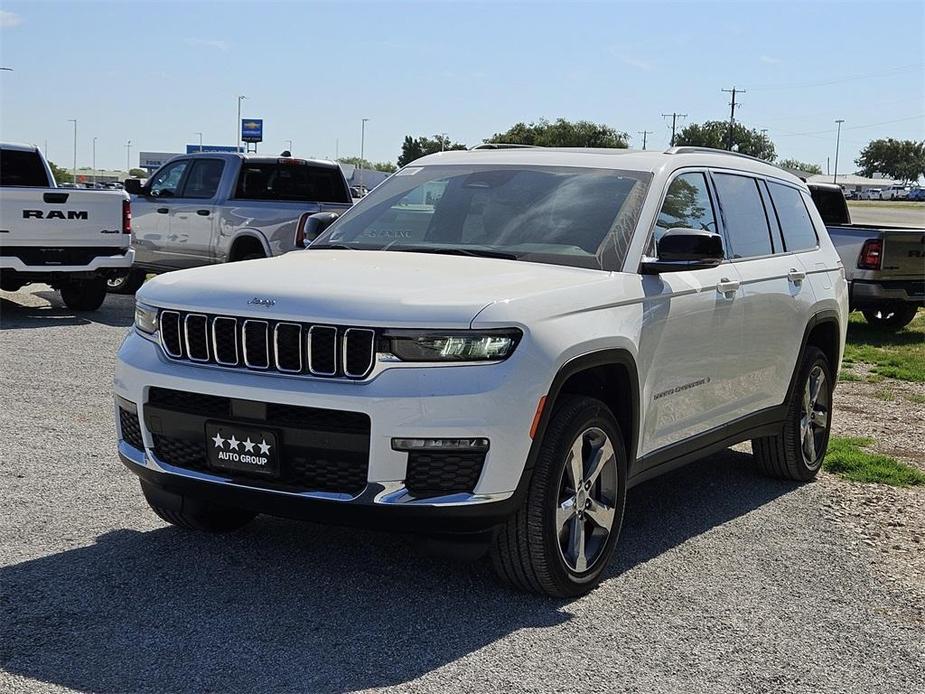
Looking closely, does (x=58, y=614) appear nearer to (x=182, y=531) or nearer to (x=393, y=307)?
(x=182, y=531)

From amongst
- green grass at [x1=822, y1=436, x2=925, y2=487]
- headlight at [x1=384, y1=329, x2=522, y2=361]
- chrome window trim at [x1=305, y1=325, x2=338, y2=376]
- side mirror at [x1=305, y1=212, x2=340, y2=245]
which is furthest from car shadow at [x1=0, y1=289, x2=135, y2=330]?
headlight at [x1=384, y1=329, x2=522, y2=361]

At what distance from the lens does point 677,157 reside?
6258 millimetres

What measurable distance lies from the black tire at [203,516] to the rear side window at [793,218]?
3577 millimetres

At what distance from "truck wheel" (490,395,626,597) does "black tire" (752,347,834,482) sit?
7.64 ft

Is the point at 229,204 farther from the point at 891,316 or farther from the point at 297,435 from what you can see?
the point at 297,435

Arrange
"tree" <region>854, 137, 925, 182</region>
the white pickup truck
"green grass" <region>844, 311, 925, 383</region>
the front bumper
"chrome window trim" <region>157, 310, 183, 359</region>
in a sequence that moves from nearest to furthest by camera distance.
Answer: the front bumper, "chrome window trim" <region>157, 310, 183, 359</region>, "green grass" <region>844, 311, 925, 383</region>, the white pickup truck, "tree" <region>854, 137, 925, 182</region>

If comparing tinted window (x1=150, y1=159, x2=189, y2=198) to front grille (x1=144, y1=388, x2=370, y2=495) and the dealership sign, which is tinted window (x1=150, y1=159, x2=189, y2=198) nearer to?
front grille (x1=144, y1=388, x2=370, y2=495)

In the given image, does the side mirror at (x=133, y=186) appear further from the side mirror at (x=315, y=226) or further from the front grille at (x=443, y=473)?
the front grille at (x=443, y=473)

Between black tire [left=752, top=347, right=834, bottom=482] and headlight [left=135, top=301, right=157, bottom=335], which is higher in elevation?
headlight [left=135, top=301, right=157, bottom=335]

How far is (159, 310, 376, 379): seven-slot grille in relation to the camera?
457cm

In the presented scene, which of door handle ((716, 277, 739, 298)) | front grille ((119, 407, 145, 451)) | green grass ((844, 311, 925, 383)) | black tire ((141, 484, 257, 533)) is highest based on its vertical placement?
door handle ((716, 277, 739, 298))

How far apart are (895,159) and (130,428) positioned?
178 m

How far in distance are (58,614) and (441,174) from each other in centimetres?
300

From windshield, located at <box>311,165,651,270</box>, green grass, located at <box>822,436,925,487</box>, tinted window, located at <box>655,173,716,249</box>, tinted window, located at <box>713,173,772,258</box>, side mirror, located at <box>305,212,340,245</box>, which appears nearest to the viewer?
windshield, located at <box>311,165,651,270</box>
